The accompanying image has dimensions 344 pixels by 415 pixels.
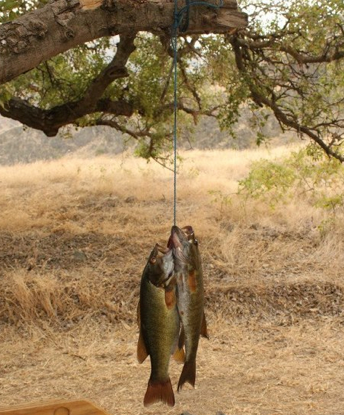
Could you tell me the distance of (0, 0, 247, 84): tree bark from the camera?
136 inches

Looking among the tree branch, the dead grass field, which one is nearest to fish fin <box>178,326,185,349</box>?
the dead grass field

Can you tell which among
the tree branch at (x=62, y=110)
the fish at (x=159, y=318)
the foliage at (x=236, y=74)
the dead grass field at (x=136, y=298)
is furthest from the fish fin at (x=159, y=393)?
the tree branch at (x=62, y=110)

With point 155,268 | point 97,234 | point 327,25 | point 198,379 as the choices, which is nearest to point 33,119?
point 97,234

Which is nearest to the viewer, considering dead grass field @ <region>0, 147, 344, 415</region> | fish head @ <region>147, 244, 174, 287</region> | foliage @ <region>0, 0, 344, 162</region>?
fish head @ <region>147, 244, 174, 287</region>

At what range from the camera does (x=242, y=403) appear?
14.8ft

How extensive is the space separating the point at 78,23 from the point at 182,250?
186cm

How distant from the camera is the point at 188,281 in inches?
88.7

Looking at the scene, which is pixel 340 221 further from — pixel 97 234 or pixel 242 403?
pixel 242 403

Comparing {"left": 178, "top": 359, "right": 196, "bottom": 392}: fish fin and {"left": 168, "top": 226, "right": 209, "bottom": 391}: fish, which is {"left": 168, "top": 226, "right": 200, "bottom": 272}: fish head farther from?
{"left": 178, "top": 359, "right": 196, "bottom": 392}: fish fin

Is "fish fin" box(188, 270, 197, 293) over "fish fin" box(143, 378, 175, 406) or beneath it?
over

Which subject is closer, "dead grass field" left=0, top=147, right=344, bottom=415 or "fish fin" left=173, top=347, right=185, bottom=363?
"fish fin" left=173, top=347, right=185, bottom=363

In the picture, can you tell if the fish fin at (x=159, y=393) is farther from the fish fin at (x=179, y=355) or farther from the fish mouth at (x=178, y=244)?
the fish mouth at (x=178, y=244)

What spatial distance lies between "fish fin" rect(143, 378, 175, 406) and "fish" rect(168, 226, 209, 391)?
5.9 inches

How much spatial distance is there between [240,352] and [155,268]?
11.5 ft
